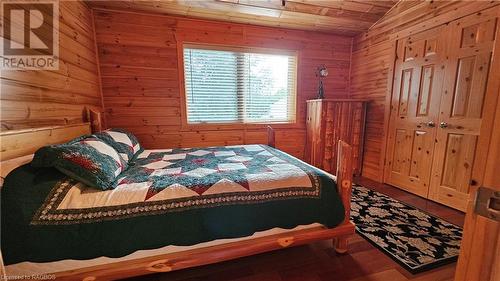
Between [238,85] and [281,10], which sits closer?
[281,10]

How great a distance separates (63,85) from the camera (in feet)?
6.47

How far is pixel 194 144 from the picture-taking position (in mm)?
3221

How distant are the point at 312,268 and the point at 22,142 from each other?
7.00 ft

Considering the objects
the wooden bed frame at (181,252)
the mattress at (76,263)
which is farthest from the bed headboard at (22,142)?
the mattress at (76,263)

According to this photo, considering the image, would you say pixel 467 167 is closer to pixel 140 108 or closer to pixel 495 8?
pixel 495 8

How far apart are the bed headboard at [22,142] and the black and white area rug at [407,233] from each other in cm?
255

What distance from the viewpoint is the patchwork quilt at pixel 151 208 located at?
3.55 feet

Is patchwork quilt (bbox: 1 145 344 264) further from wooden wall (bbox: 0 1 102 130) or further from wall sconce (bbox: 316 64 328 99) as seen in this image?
wall sconce (bbox: 316 64 328 99)

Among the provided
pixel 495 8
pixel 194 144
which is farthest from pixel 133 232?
pixel 495 8

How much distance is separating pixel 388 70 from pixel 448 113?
3.38 feet

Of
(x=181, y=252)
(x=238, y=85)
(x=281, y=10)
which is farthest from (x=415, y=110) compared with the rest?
(x=181, y=252)

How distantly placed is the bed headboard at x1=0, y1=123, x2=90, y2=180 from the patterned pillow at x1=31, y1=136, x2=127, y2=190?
119 millimetres

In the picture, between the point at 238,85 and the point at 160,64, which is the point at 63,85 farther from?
the point at 238,85

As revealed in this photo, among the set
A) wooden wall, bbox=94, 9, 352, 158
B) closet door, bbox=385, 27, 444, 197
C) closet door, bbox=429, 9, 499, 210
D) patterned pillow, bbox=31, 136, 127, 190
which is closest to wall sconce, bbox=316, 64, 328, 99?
wooden wall, bbox=94, 9, 352, 158
